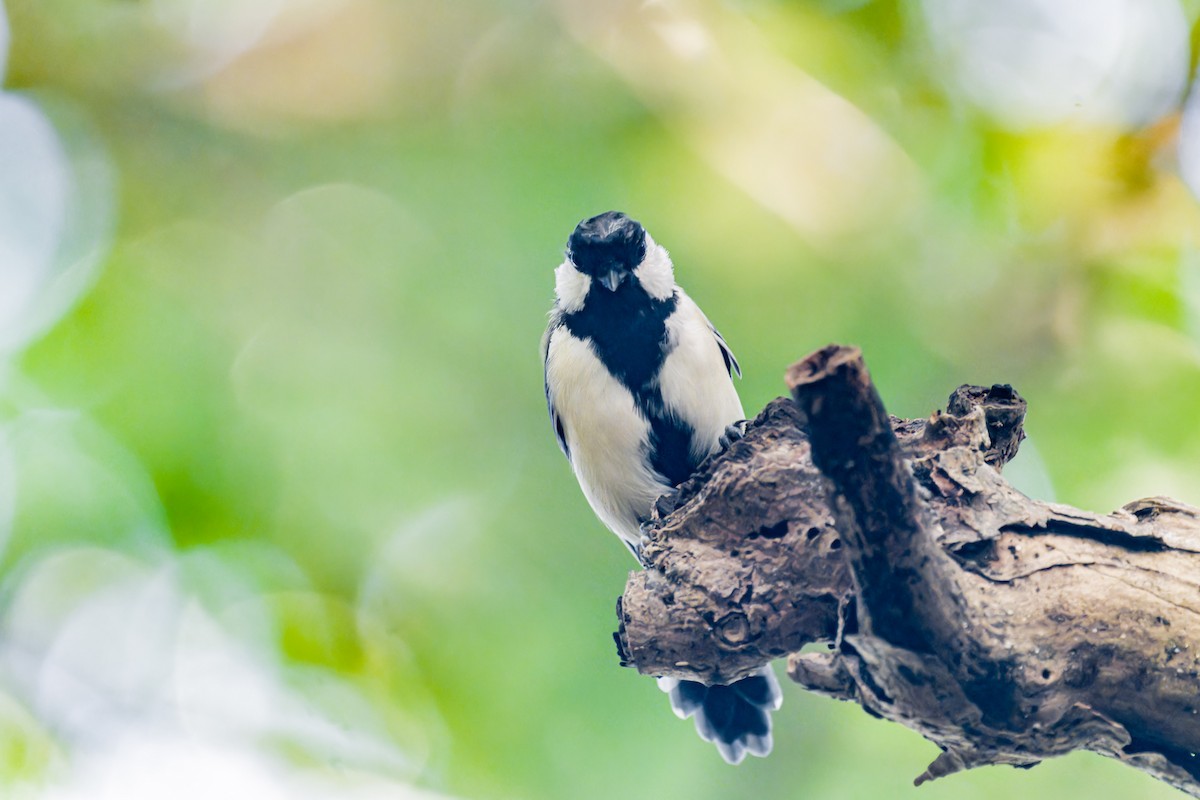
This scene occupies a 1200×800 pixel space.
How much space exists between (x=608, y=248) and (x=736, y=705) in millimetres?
1338

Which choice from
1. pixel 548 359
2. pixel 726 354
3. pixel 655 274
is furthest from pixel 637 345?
pixel 726 354

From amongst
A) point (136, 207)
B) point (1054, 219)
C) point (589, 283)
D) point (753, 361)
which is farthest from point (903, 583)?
point (136, 207)

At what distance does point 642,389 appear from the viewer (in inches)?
105

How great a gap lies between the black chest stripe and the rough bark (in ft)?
1.89

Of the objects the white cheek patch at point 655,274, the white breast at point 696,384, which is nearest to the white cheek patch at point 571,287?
the white cheek patch at point 655,274

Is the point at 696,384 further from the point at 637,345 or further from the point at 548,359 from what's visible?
the point at 548,359

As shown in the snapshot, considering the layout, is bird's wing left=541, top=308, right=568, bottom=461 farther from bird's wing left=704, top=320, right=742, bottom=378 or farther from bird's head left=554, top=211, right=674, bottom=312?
bird's wing left=704, top=320, right=742, bottom=378

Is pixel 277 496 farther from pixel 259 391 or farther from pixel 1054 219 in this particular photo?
pixel 1054 219

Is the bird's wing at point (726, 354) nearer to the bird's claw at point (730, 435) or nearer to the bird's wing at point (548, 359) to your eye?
the bird's claw at point (730, 435)

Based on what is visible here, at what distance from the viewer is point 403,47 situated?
157 inches

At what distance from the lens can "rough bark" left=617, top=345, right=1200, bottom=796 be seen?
155 cm

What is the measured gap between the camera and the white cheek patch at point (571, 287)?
2.72 metres

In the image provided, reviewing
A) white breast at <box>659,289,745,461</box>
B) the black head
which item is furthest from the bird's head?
white breast at <box>659,289,745,461</box>

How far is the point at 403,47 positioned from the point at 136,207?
1275 mm
